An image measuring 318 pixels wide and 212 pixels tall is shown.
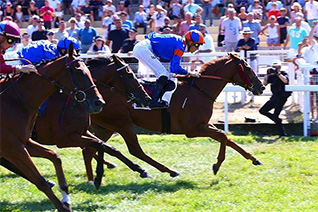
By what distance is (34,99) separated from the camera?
692 centimetres

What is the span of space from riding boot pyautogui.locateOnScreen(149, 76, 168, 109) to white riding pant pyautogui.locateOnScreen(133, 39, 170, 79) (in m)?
0.07

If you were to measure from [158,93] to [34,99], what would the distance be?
2.53 metres

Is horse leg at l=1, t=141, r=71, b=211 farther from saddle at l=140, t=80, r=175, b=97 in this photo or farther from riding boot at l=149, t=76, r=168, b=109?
saddle at l=140, t=80, r=175, b=97

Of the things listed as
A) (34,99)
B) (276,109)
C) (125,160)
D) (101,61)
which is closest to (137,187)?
(125,160)

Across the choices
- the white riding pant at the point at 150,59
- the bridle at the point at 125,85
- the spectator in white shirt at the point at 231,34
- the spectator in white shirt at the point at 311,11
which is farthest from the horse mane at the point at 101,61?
the spectator in white shirt at the point at 311,11

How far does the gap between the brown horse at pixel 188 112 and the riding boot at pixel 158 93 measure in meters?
0.20

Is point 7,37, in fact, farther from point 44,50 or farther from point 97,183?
point 97,183

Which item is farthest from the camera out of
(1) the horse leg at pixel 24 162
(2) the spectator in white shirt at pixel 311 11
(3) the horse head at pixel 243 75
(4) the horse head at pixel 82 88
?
(2) the spectator in white shirt at pixel 311 11

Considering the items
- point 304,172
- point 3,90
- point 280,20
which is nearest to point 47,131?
point 3,90

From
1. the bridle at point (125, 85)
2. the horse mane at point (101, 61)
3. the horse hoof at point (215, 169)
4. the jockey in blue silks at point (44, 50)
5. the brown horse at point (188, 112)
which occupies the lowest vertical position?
the horse hoof at point (215, 169)

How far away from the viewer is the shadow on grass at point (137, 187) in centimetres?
829

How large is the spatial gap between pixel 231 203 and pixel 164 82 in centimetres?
229

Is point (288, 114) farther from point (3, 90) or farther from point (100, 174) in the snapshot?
point (3, 90)

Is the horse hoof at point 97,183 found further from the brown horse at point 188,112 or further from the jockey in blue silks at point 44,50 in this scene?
the jockey in blue silks at point 44,50
